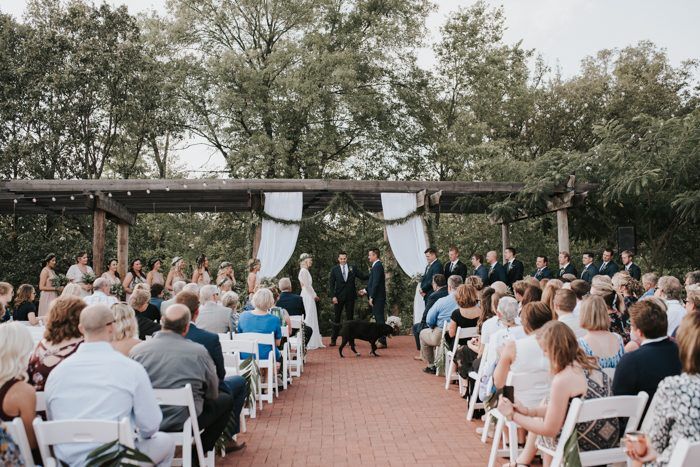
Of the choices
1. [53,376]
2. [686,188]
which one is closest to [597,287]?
[53,376]

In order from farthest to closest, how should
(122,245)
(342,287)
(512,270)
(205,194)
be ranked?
(122,245), (205,194), (342,287), (512,270)

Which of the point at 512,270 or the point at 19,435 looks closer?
the point at 19,435

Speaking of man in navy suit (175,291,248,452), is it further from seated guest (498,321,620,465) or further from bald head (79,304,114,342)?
seated guest (498,321,620,465)

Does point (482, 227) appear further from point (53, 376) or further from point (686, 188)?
point (53, 376)

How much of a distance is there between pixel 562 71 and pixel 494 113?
4.50 m

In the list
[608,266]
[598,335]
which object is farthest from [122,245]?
[598,335]

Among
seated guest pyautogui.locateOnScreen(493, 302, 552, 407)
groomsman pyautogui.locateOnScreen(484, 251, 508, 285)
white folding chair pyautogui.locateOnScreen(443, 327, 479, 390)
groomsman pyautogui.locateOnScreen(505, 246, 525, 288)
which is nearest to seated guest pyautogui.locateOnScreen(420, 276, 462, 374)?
white folding chair pyautogui.locateOnScreen(443, 327, 479, 390)

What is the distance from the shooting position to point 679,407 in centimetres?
268

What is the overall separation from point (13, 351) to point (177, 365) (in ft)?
3.65

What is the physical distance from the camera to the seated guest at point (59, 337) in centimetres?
387

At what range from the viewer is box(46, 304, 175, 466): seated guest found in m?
3.25

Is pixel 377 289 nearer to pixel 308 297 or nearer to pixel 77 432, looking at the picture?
pixel 308 297

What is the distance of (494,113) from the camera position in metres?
24.3

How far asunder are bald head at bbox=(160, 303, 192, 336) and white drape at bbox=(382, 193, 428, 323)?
29.8 ft
